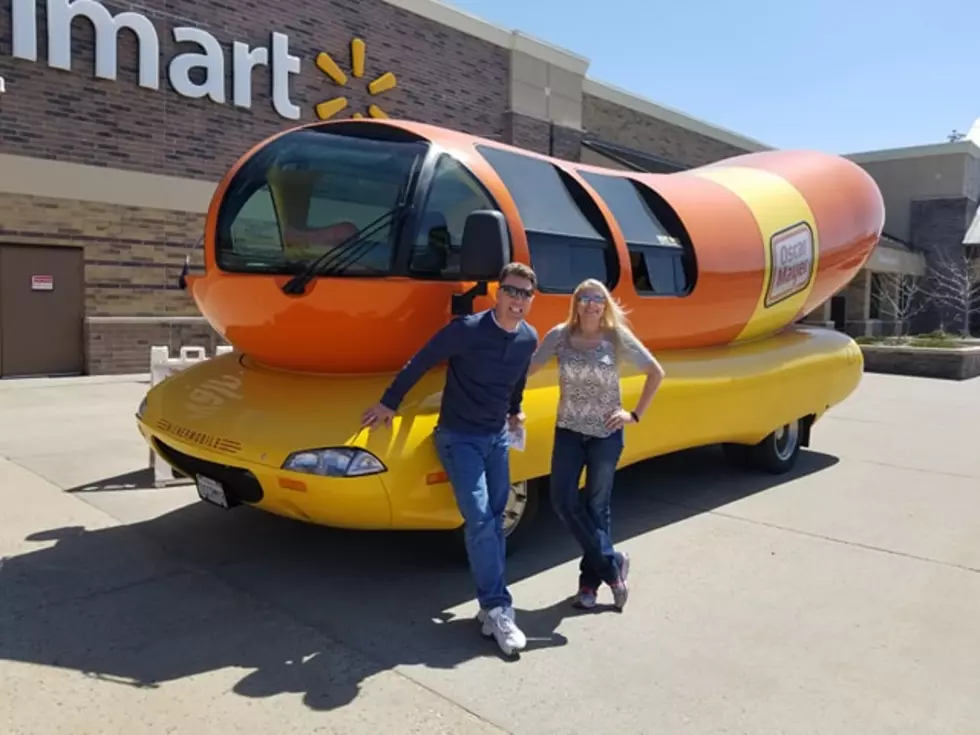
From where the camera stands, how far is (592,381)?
154 inches

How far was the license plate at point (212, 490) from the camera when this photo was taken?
4.29 metres

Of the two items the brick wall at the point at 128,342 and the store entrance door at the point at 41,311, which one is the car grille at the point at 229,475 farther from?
the store entrance door at the point at 41,311

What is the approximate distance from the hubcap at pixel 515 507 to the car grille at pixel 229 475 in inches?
52.7

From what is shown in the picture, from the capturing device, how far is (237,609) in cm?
393

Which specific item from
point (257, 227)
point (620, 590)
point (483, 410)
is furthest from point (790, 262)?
point (257, 227)

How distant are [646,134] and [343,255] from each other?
21.5 m

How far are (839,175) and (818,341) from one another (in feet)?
5.29

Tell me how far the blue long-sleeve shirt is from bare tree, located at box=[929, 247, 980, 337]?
31265mm

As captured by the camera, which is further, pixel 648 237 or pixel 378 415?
pixel 648 237

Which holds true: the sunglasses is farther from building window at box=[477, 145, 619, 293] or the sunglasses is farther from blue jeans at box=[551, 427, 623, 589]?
building window at box=[477, 145, 619, 293]

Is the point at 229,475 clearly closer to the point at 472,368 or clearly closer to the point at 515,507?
the point at 472,368

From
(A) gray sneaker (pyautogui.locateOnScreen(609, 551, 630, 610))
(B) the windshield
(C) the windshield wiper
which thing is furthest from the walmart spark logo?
(A) gray sneaker (pyautogui.locateOnScreen(609, 551, 630, 610))

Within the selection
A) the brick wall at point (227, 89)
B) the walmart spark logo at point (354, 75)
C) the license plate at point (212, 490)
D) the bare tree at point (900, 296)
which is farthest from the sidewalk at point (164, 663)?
the bare tree at point (900, 296)

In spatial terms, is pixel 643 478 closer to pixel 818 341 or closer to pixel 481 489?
pixel 818 341
